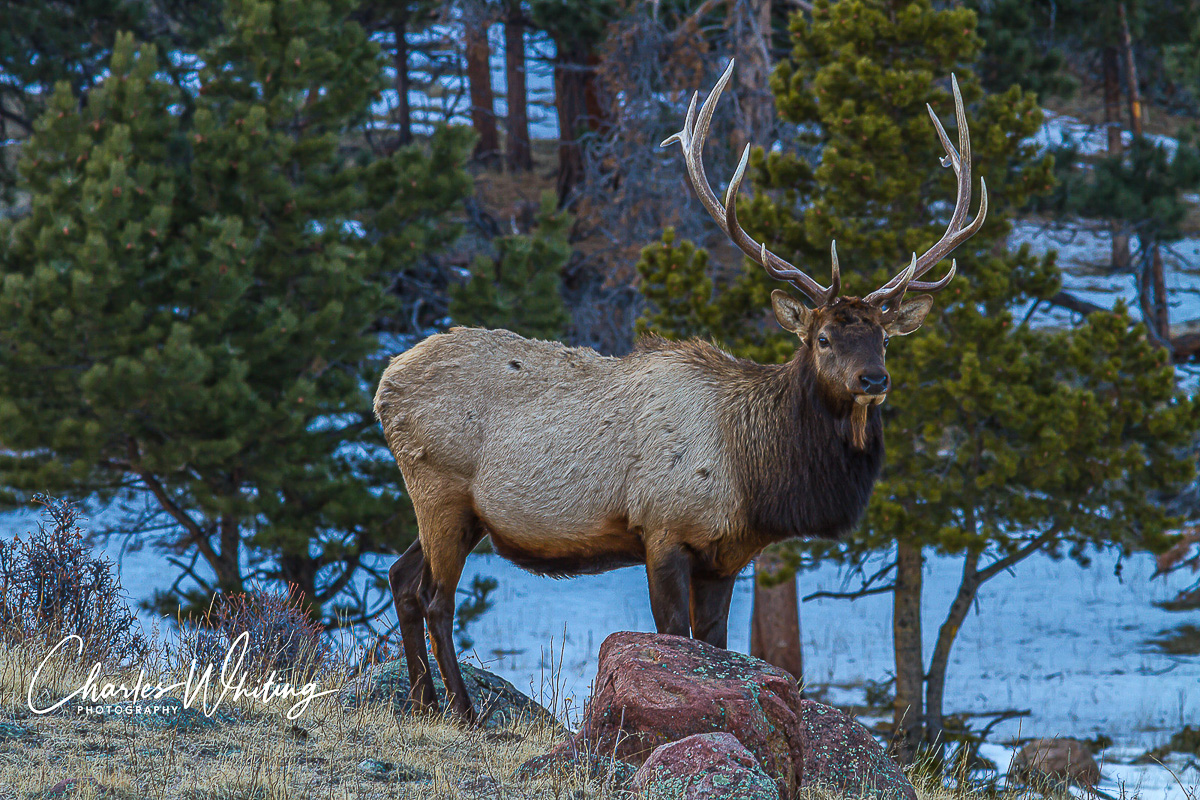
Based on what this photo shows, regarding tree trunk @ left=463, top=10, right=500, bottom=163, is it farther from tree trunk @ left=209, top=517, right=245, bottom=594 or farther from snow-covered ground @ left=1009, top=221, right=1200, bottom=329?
snow-covered ground @ left=1009, top=221, right=1200, bottom=329

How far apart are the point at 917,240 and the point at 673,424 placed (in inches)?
194

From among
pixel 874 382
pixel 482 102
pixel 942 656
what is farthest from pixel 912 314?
pixel 482 102

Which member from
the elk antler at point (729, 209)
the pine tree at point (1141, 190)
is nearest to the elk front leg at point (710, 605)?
the elk antler at point (729, 209)

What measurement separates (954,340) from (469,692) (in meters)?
5.30

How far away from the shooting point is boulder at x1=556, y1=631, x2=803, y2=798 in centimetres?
411

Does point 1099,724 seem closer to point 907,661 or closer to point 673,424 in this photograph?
point 907,661

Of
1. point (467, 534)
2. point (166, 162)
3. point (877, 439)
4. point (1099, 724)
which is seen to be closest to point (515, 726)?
point (467, 534)

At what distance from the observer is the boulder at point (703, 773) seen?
143 inches

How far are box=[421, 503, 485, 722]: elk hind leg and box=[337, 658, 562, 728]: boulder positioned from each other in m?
0.17

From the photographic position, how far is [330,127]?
11703mm

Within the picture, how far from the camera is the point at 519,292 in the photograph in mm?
11625

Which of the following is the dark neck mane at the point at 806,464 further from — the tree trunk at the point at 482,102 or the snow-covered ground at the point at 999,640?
the tree trunk at the point at 482,102

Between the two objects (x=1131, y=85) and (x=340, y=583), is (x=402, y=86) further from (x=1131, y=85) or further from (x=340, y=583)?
(x=1131, y=85)

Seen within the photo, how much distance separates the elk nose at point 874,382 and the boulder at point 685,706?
1.24 meters
